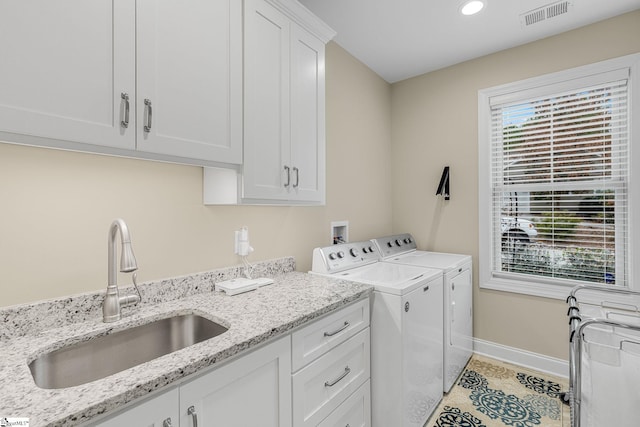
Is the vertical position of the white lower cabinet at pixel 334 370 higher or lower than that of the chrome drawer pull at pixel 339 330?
lower

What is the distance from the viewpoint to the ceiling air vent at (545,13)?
2.03 metres

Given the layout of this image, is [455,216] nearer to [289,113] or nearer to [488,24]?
[488,24]

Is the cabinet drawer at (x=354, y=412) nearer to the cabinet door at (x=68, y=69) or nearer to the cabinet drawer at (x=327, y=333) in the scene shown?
the cabinet drawer at (x=327, y=333)

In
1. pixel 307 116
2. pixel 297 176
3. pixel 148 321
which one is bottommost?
pixel 148 321

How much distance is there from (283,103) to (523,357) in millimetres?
2759

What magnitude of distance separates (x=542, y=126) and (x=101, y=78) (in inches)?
117

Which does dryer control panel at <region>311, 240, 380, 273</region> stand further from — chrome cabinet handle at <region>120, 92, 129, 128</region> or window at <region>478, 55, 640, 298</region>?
chrome cabinet handle at <region>120, 92, 129, 128</region>

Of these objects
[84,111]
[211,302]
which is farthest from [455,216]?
[84,111]

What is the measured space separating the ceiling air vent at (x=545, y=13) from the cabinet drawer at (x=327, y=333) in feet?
7.48

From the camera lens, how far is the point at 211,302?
1.40m

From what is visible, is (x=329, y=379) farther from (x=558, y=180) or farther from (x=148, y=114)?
(x=558, y=180)

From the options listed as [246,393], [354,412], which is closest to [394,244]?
[354,412]

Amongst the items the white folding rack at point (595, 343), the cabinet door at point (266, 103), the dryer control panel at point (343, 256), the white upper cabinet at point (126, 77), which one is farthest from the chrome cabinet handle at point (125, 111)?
the white folding rack at point (595, 343)

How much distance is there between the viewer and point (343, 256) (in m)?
2.15
